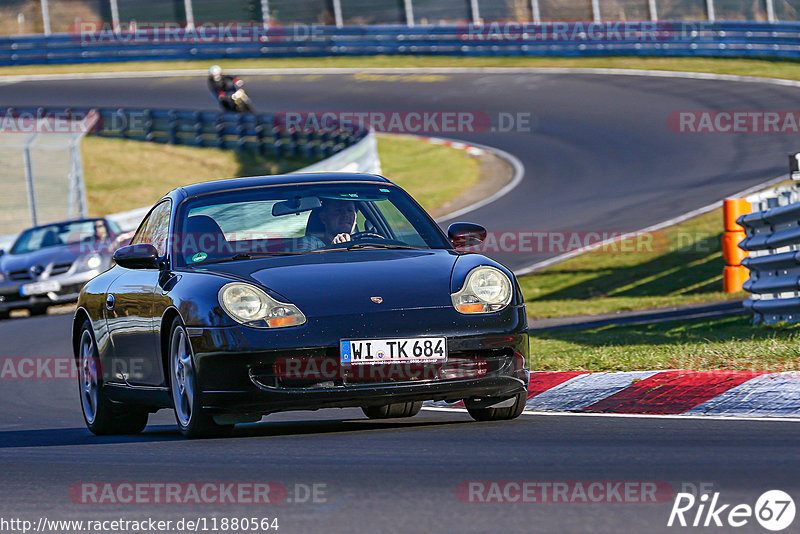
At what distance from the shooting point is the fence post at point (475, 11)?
41.2 metres

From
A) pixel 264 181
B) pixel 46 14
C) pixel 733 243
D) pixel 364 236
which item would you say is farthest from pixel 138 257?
pixel 46 14

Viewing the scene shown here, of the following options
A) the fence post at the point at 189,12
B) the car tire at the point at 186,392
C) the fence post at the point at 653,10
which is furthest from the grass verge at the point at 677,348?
the fence post at the point at 189,12

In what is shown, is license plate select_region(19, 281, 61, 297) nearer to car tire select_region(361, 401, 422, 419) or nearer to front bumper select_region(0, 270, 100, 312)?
front bumper select_region(0, 270, 100, 312)

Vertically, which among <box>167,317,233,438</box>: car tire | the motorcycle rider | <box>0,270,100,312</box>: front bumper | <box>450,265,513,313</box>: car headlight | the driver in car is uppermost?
the driver in car

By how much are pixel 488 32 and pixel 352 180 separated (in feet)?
111

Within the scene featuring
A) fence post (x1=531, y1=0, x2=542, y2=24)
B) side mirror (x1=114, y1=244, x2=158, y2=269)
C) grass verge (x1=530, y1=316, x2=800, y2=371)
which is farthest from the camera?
fence post (x1=531, y1=0, x2=542, y2=24)

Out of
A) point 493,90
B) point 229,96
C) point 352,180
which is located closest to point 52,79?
point 229,96

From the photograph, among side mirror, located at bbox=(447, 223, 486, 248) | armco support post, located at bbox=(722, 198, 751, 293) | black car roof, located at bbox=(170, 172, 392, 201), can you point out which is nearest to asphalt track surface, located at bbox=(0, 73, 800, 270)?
armco support post, located at bbox=(722, 198, 751, 293)

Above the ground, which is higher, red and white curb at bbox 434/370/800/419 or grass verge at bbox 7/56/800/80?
red and white curb at bbox 434/370/800/419

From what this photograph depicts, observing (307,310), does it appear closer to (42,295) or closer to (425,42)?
(42,295)

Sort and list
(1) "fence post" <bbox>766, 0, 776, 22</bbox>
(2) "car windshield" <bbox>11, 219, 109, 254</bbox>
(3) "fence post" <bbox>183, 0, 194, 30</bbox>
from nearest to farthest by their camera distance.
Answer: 1. (2) "car windshield" <bbox>11, 219, 109, 254</bbox>
2. (1) "fence post" <bbox>766, 0, 776, 22</bbox>
3. (3) "fence post" <bbox>183, 0, 194, 30</bbox>

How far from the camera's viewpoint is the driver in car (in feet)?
23.9

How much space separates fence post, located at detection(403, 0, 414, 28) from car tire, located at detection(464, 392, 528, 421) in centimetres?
3574

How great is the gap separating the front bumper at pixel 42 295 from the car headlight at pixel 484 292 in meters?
13.1
